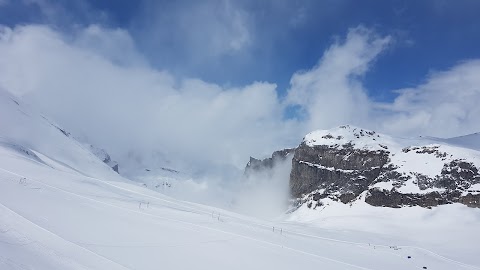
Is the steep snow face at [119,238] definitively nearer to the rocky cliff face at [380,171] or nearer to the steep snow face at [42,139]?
the rocky cliff face at [380,171]

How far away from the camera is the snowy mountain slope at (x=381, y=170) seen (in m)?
70.8

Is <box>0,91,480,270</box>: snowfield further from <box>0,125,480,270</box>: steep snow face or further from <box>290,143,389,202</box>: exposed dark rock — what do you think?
<box>290,143,389,202</box>: exposed dark rock

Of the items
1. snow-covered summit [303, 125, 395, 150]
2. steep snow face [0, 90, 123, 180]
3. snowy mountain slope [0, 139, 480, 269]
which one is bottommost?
snowy mountain slope [0, 139, 480, 269]

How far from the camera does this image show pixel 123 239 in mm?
→ 15156

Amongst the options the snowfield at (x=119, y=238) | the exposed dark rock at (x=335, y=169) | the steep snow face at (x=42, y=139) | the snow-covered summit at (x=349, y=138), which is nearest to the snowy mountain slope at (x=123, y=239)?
the snowfield at (x=119, y=238)

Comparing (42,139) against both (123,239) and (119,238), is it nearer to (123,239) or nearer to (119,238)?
(119,238)

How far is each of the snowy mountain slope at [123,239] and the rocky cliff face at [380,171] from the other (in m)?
53.3

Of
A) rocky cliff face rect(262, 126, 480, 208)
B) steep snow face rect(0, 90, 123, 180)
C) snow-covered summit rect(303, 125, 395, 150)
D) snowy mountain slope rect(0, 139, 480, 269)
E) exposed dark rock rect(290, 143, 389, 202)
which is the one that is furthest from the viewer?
snow-covered summit rect(303, 125, 395, 150)

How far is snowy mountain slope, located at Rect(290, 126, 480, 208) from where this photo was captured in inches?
2786

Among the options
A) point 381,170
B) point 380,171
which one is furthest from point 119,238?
point 380,171

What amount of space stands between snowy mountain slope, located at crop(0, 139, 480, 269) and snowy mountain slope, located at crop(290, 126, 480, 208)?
5346 centimetres

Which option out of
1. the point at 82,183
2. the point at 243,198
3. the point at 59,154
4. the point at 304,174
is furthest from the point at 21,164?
the point at 243,198

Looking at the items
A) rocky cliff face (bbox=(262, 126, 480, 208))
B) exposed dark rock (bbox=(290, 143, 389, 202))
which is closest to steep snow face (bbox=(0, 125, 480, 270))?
rocky cliff face (bbox=(262, 126, 480, 208))

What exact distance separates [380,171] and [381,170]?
171 centimetres
